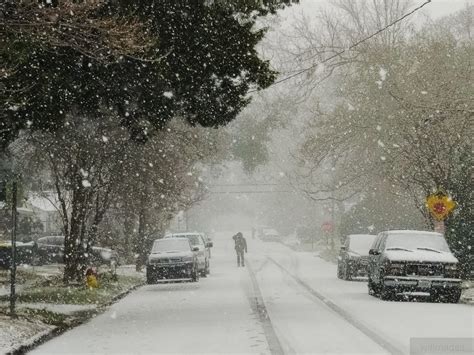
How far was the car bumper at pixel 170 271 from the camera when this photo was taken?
1252 inches

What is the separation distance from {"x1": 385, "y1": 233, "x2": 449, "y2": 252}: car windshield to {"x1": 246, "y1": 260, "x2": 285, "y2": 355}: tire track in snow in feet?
12.3

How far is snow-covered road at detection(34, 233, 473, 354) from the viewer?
1278cm

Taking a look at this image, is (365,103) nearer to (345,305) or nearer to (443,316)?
(345,305)

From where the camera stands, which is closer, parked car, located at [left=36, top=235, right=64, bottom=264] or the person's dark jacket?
the person's dark jacket

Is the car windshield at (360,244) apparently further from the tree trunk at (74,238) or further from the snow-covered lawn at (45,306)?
the tree trunk at (74,238)

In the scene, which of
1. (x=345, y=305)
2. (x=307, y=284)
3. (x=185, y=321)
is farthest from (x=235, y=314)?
(x=307, y=284)

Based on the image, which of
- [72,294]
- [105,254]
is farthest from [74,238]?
[105,254]

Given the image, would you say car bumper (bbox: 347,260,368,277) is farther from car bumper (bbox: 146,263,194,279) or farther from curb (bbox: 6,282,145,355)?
curb (bbox: 6,282,145,355)

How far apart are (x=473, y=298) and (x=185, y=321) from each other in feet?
29.5

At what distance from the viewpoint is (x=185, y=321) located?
1694 cm

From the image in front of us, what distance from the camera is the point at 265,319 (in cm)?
1673

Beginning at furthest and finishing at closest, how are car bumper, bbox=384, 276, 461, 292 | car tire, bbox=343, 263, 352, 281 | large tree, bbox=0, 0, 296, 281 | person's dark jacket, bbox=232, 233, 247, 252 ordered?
person's dark jacket, bbox=232, 233, 247, 252 → car tire, bbox=343, 263, 352, 281 → car bumper, bbox=384, 276, 461, 292 → large tree, bbox=0, 0, 296, 281

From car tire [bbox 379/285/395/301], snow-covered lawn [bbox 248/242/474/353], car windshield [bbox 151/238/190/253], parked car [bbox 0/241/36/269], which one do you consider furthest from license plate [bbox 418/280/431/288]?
parked car [bbox 0/241/36/269]

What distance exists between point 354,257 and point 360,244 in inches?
39.2
